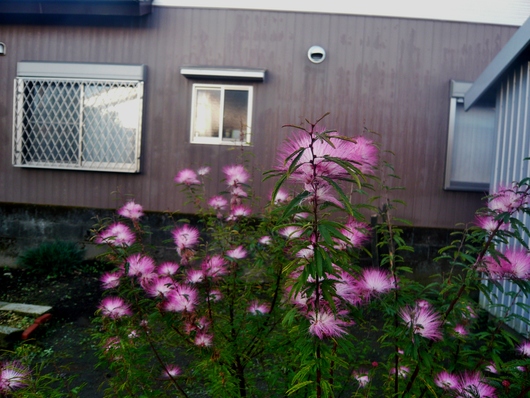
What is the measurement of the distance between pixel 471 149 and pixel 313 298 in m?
5.35

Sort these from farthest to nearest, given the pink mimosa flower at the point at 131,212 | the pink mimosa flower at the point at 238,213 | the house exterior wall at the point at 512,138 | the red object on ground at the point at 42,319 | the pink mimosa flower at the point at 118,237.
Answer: the red object on ground at the point at 42,319
the house exterior wall at the point at 512,138
the pink mimosa flower at the point at 238,213
the pink mimosa flower at the point at 131,212
the pink mimosa flower at the point at 118,237

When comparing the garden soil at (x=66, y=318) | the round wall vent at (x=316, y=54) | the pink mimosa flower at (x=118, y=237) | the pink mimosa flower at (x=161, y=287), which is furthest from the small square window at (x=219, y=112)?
the pink mimosa flower at (x=161, y=287)

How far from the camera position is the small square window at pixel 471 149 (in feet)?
18.6

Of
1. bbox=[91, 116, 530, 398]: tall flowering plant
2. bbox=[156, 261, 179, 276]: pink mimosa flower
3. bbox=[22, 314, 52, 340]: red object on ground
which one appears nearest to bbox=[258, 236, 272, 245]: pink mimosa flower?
bbox=[91, 116, 530, 398]: tall flowering plant

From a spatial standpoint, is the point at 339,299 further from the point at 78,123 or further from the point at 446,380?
the point at 78,123

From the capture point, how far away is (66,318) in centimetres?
427

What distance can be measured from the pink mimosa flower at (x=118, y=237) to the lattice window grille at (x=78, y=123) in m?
4.09

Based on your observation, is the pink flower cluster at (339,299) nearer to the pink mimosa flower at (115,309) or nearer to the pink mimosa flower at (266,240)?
the pink mimosa flower at (266,240)

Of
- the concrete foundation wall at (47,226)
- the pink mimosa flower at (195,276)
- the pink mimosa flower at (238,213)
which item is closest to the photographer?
the pink mimosa flower at (195,276)

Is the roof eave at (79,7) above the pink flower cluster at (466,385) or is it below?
above

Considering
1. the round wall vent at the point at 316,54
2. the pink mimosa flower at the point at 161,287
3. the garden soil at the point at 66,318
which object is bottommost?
the garden soil at the point at 66,318

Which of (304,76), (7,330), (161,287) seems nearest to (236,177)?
(161,287)

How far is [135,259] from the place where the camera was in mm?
1830

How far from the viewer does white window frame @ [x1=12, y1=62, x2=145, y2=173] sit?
19.2 ft
